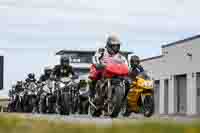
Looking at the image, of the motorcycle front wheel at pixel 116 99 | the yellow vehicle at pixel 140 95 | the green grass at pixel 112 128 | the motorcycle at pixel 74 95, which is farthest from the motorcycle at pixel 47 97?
the green grass at pixel 112 128

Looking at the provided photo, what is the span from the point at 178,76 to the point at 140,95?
37.6 m

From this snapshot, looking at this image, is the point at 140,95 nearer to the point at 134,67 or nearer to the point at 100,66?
the point at 134,67

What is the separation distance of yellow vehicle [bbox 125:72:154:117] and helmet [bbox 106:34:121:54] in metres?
2.34

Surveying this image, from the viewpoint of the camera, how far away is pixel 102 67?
46.6ft

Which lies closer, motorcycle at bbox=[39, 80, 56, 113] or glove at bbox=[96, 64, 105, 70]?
glove at bbox=[96, 64, 105, 70]

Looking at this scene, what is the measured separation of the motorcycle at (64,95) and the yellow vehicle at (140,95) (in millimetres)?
2235

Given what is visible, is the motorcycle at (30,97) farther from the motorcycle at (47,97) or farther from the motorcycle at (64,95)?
the motorcycle at (64,95)

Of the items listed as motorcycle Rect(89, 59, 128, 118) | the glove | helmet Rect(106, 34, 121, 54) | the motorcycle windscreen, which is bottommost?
motorcycle Rect(89, 59, 128, 118)

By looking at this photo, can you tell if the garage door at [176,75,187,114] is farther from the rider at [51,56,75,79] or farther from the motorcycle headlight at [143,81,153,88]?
the motorcycle headlight at [143,81,153,88]

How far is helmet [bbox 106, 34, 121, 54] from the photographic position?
1384 centimetres

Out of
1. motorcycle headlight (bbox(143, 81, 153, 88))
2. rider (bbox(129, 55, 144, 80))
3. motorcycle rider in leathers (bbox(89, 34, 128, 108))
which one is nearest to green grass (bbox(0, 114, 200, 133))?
motorcycle rider in leathers (bbox(89, 34, 128, 108))

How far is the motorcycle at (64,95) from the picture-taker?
706 inches

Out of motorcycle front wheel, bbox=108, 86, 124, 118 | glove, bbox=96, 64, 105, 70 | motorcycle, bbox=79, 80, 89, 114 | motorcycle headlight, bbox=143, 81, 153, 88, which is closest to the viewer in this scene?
motorcycle front wheel, bbox=108, 86, 124, 118

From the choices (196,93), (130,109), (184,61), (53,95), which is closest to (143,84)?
(130,109)
